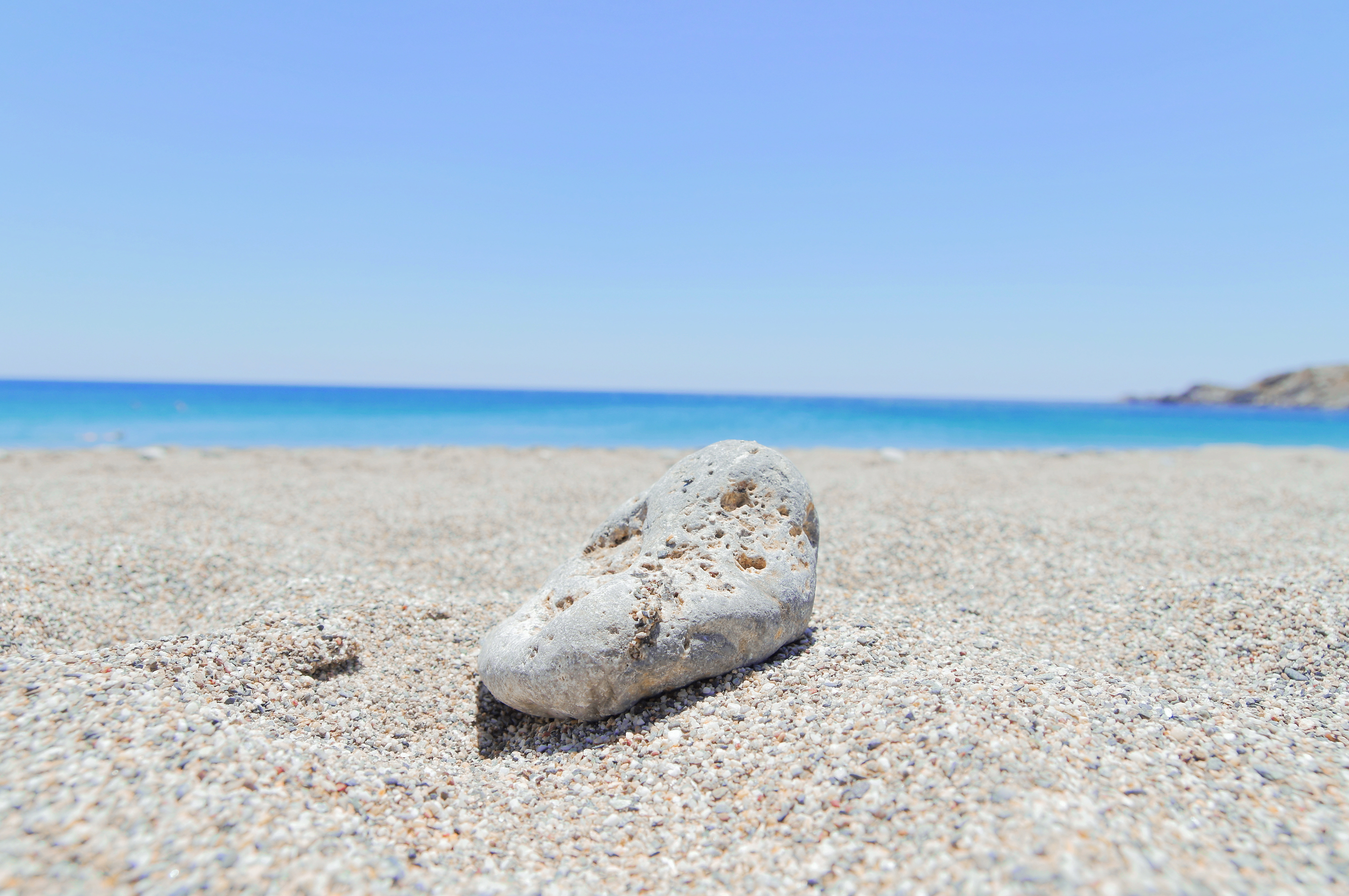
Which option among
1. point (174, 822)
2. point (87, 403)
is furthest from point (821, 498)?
point (87, 403)

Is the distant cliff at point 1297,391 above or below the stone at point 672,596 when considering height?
above

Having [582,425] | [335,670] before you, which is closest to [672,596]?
[335,670]

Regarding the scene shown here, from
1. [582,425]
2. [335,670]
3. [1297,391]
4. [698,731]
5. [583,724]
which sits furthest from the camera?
[1297,391]

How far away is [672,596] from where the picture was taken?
419 cm

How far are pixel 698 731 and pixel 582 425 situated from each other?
32.0 m

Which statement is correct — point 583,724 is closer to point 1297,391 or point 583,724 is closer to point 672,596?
point 672,596

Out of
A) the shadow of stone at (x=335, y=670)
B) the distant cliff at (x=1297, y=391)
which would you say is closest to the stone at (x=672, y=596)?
the shadow of stone at (x=335, y=670)

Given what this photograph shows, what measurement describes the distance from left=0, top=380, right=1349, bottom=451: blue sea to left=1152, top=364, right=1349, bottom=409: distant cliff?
620 centimetres

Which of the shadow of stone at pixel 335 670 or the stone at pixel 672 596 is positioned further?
the shadow of stone at pixel 335 670

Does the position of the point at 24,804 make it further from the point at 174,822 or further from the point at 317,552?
the point at 317,552

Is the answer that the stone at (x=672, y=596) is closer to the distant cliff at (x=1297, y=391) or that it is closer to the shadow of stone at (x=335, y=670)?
the shadow of stone at (x=335, y=670)

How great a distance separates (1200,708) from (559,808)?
3.49 metres

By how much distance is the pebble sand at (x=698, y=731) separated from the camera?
2494 mm

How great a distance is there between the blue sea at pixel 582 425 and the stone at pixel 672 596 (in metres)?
19.0
